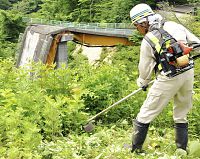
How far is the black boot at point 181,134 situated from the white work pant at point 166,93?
305 mm

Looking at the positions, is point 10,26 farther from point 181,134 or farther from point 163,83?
point 163,83

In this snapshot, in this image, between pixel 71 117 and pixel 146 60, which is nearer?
pixel 146 60

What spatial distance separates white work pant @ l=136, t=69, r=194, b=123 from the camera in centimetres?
506

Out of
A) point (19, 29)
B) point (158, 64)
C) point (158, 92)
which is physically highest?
point (158, 64)

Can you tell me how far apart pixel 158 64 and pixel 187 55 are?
1.20 feet

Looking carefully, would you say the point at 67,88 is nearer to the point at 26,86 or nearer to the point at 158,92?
the point at 26,86

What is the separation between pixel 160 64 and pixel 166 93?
370 millimetres

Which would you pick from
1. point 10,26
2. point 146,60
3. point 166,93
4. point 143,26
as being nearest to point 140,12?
point 143,26

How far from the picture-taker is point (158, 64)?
5066 mm

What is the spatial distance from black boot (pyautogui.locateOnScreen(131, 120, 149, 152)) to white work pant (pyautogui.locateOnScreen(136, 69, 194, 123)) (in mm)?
74

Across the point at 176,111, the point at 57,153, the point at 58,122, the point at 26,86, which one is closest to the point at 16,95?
the point at 26,86

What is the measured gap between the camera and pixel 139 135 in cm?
535

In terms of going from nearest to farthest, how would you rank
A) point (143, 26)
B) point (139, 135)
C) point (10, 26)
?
point (143, 26) < point (139, 135) < point (10, 26)

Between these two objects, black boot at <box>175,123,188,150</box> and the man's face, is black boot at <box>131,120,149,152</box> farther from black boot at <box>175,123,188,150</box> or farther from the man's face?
the man's face
